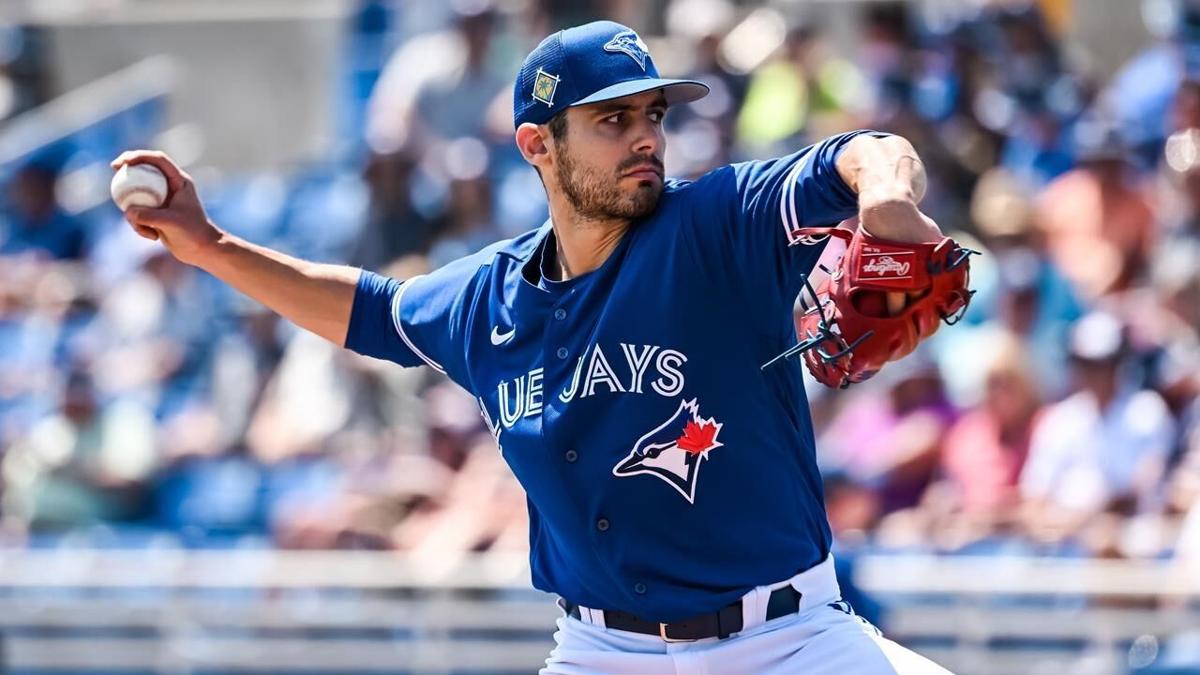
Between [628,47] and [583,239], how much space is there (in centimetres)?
40

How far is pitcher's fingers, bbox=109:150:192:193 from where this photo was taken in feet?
14.4

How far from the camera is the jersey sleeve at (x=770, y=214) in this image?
134 inches

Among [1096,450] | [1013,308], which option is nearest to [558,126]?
[1096,450]

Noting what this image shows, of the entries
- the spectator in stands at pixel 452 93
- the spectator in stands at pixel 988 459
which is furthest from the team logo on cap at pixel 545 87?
the spectator in stands at pixel 452 93

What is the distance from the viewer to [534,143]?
401 cm

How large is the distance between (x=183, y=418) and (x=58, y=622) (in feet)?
5.08

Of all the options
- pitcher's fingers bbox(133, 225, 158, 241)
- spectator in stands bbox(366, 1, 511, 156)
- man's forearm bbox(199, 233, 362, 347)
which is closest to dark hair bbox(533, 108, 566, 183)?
man's forearm bbox(199, 233, 362, 347)

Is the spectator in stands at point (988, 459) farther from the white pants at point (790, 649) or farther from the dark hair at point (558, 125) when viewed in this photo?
the dark hair at point (558, 125)

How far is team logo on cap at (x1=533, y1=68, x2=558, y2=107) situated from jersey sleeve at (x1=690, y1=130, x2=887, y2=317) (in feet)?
1.21

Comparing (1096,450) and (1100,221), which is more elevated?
(1100,221)

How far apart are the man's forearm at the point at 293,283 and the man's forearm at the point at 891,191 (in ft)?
5.11

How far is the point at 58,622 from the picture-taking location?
8.28 metres

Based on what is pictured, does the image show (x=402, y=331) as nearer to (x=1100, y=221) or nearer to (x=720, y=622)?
(x=720, y=622)

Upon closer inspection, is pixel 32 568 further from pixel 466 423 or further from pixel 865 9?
pixel 865 9
